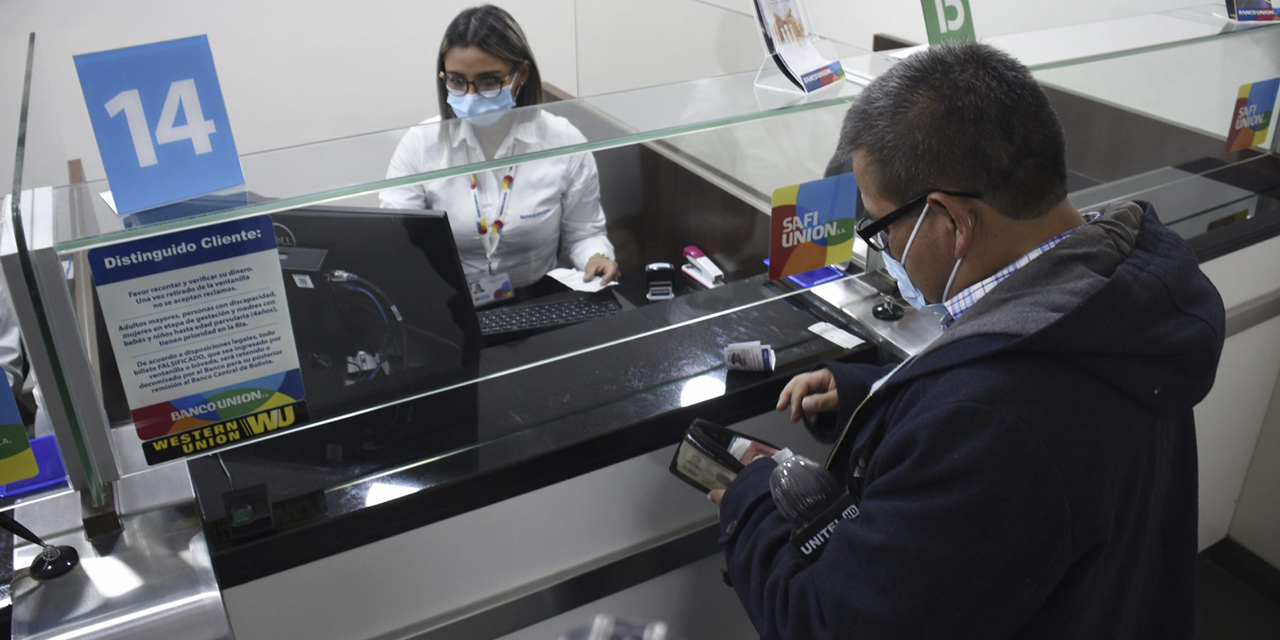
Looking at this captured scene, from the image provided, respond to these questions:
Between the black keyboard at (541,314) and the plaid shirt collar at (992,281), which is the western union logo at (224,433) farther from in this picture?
the plaid shirt collar at (992,281)

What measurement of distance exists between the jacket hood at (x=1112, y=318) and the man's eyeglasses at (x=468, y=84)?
60.3 inches

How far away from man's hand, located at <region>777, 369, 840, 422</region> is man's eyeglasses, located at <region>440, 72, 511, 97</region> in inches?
48.0

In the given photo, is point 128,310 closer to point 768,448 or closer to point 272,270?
point 272,270

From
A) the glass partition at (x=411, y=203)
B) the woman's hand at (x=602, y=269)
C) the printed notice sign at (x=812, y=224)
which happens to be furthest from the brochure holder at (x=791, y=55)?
the woman's hand at (x=602, y=269)

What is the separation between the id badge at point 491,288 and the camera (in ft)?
6.40

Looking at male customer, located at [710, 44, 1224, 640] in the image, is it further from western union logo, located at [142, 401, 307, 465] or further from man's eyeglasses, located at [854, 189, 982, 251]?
western union logo, located at [142, 401, 307, 465]

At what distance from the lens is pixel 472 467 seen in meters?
1.17

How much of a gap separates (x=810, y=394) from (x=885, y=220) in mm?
397

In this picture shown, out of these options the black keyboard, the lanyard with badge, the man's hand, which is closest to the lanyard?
the lanyard with badge

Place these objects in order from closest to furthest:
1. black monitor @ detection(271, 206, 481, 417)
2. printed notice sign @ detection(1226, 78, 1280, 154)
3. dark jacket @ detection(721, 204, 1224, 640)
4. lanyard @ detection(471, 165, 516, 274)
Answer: dark jacket @ detection(721, 204, 1224, 640) → black monitor @ detection(271, 206, 481, 417) → printed notice sign @ detection(1226, 78, 1280, 154) → lanyard @ detection(471, 165, 516, 274)

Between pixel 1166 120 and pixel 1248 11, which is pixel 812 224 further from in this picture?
pixel 1248 11

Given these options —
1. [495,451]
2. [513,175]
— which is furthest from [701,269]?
[495,451]

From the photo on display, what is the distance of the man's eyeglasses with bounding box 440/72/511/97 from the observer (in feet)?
7.25

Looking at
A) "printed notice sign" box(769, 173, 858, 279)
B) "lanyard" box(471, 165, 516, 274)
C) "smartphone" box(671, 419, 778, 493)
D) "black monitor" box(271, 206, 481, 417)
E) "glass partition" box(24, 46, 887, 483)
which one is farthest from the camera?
"lanyard" box(471, 165, 516, 274)
